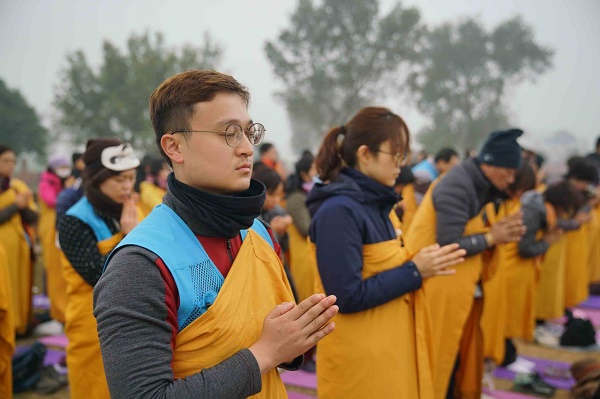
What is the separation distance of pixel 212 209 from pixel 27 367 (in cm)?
388

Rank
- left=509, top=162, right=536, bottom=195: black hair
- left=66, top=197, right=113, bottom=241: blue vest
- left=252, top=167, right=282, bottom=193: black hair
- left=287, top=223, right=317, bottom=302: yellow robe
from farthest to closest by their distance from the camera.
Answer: left=287, top=223, right=317, bottom=302: yellow robe → left=509, top=162, right=536, bottom=195: black hair → left=252, top=167, right=282, bottom=193: black hair → left=66, top=197, right=113, bottom=241: blue vest

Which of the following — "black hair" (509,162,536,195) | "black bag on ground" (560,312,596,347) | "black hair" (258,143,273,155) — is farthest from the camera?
"black hair" (258,143,273,155)

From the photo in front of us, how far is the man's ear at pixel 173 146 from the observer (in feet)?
4.50

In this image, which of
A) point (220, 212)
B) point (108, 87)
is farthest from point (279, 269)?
point (108, 87)

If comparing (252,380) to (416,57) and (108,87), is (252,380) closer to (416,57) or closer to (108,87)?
(108,87)

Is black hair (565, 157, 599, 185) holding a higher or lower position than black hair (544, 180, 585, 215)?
higher

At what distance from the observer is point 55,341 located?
5309 millimetres

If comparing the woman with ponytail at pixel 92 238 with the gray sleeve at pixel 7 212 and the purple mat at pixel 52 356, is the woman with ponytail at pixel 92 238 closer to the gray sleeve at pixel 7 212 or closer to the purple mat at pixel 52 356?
the purple mat at pixel 52 356

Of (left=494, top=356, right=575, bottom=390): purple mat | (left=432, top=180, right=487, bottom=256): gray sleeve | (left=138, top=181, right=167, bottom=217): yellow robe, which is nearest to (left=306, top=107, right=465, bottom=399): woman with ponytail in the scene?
(left=432, top=180, right=487, bottom=256): gray sleeve

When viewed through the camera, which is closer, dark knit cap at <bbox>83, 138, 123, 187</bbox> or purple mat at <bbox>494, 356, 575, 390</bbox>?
dark knit cap at <bbox>83, 138, 123, 187</bbox>

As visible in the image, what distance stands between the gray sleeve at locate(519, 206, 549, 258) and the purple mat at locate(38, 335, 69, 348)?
513cm

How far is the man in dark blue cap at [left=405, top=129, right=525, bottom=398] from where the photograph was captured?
298cm

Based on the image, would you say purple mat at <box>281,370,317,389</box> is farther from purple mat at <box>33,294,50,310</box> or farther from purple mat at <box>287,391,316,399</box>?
purple mat at <box>33,294,50,310</box>

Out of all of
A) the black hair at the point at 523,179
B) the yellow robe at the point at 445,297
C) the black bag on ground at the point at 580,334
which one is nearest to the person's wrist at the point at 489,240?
the yellow robe at the point at 445,297
